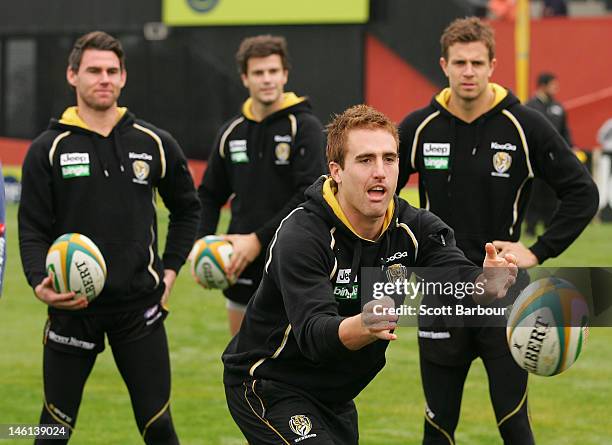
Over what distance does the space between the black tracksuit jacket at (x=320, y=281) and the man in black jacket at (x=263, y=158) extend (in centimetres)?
274

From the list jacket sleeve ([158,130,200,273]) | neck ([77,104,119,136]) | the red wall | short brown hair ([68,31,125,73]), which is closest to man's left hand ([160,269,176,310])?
jacket sleeve ([158,130,200,273])

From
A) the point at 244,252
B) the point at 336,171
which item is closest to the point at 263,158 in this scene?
the point at 244,252

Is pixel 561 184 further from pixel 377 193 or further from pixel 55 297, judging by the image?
pixel 55 297

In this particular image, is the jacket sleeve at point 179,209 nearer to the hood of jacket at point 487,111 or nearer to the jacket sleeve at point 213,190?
the jacket sleeve at point 213,190

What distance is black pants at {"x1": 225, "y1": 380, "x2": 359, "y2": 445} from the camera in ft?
17.7

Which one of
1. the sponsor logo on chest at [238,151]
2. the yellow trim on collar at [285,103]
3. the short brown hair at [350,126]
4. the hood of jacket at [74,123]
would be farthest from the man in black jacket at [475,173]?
the short brown hair at [350,126]

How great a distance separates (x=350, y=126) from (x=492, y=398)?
2.39m

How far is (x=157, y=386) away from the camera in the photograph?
284 inches

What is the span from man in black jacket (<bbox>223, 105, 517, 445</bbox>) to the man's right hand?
1.58m

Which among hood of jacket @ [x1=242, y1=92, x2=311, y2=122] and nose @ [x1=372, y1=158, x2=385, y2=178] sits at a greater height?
hood of jacket @ [x1=242, y1=92, x2=311, y2=122]

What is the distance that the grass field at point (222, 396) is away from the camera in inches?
356

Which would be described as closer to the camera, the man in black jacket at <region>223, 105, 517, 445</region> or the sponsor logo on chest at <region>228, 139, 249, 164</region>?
the man in black jacket at <region>223, 105, 517, 445</region>

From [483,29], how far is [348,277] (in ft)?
8.25

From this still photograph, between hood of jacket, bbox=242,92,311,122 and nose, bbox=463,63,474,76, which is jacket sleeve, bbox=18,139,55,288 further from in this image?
nose, bbox=463,63,474,76
